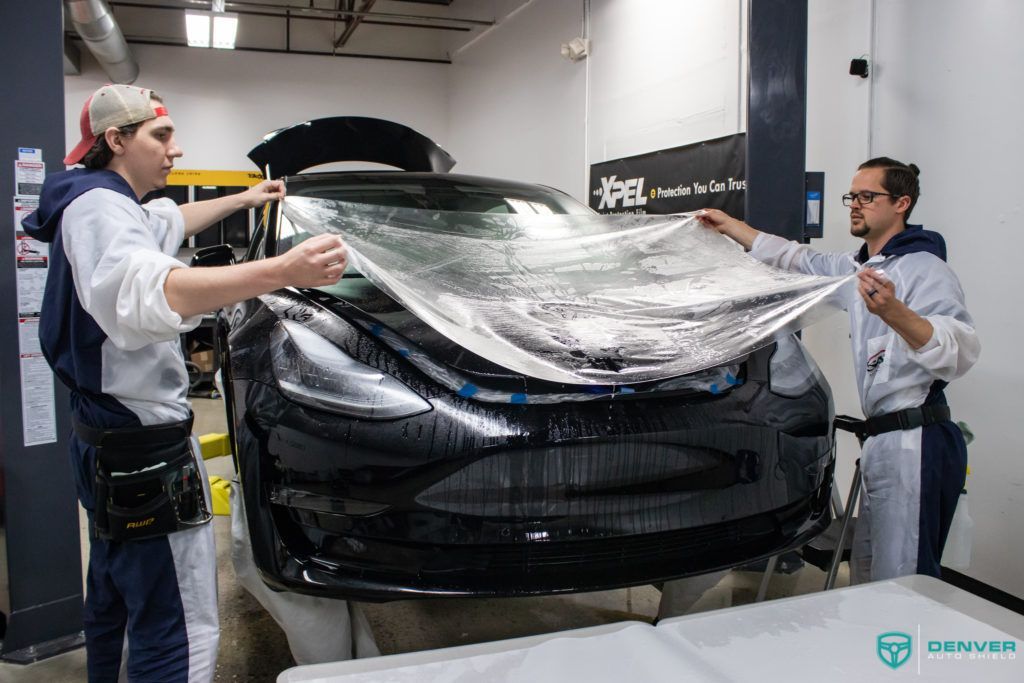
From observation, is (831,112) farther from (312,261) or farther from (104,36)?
(104,36)

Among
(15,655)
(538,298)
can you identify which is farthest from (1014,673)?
(15,655)

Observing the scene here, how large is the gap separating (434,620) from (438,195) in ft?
4.37

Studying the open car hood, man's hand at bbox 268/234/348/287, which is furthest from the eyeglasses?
the open car hood

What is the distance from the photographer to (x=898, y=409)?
6.40ft

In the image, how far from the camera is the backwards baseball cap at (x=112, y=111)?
1.51 metres

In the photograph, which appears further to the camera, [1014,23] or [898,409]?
[1014,23]

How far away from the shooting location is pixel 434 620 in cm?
232

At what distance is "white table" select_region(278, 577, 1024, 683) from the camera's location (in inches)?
38.5

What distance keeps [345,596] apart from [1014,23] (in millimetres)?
2807

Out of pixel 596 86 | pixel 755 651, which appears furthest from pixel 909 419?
pixel 596 86

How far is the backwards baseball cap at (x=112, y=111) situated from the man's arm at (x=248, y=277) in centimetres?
43

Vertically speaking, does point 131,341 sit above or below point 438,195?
below

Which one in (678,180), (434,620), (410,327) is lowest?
(434,620)

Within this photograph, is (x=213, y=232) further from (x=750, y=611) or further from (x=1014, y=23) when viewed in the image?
(x=750, y=611)
